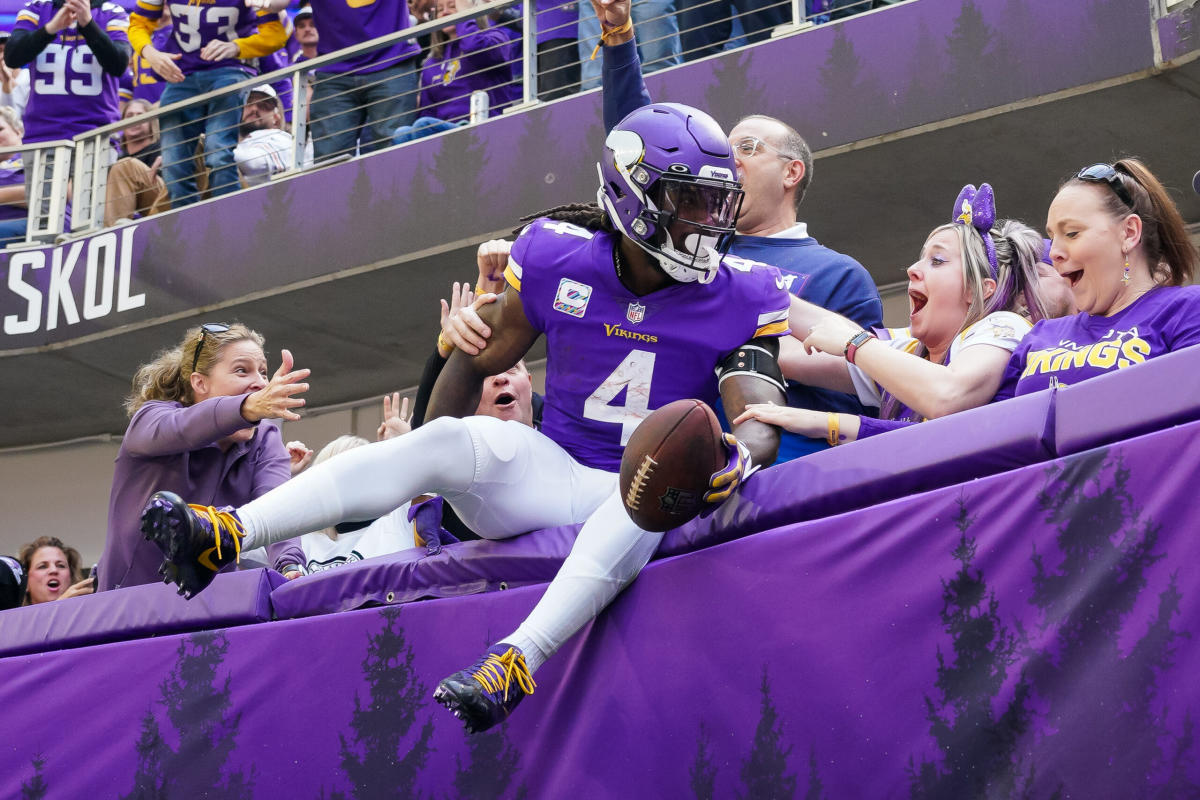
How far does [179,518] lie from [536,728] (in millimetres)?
786

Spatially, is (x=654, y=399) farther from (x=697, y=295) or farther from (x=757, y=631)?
(x=757, y=631)

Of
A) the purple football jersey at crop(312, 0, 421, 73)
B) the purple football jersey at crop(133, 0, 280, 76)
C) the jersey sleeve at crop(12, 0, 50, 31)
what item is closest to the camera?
the purple football jersey at crop(312, 0, 421, 73)

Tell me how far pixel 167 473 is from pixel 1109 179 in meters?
2.34

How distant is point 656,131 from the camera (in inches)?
116

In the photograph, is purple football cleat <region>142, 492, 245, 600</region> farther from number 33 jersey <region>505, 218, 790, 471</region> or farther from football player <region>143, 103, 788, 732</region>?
number 33 jersey <region>505, 218, 790, 471</region>

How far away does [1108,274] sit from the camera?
2.60 m

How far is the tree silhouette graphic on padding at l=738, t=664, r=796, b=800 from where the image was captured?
2.29 m

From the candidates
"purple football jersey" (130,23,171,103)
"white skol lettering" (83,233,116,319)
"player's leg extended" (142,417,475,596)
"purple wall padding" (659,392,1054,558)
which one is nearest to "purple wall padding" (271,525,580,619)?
"player's leg extended" (142,417,475,596)

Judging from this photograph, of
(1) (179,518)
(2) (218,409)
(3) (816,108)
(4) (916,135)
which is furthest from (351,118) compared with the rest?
(1) (179,518)

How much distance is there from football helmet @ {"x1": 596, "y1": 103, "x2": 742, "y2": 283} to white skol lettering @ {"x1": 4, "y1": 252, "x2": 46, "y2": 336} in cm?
612

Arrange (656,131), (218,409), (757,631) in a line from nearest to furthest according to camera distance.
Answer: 1. (757,631)
2. (656,131)
3. (218,409)

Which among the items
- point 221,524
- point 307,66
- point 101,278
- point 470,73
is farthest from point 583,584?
point 101,278

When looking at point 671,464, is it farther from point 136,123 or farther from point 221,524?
point 136,123

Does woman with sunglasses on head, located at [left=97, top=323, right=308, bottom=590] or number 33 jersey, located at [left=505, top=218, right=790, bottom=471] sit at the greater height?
number 33 jersey, located at [left=505, top=218, right=790, bottom=471]
